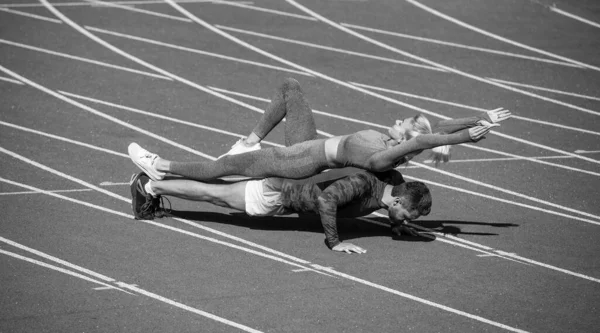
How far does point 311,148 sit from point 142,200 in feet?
6.03

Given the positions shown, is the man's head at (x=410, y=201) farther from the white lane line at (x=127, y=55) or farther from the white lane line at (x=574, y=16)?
the white lane line at (x=574, y=16)

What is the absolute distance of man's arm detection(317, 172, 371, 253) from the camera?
840cm

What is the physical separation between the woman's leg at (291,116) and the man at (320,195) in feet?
2.00

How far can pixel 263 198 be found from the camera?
351 inches

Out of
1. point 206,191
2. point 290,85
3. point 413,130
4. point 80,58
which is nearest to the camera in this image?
point 413,130

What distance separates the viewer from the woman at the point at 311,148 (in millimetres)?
8188

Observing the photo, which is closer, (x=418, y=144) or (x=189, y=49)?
(x=418, y=144)

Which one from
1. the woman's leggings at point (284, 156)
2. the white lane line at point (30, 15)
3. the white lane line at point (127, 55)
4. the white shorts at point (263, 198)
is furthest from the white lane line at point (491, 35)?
the white shorts at point (263, 198)

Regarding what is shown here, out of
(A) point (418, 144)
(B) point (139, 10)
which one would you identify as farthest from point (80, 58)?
(A) point (418, 144)

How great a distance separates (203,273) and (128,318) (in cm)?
113

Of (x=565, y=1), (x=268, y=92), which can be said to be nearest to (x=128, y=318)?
(x=268, y=92)

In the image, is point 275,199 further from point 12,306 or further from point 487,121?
point 12,306

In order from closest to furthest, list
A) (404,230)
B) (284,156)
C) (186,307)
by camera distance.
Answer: (186,307) → (284,156) → (404,230)

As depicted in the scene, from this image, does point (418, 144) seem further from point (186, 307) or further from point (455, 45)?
point (455, 45)
